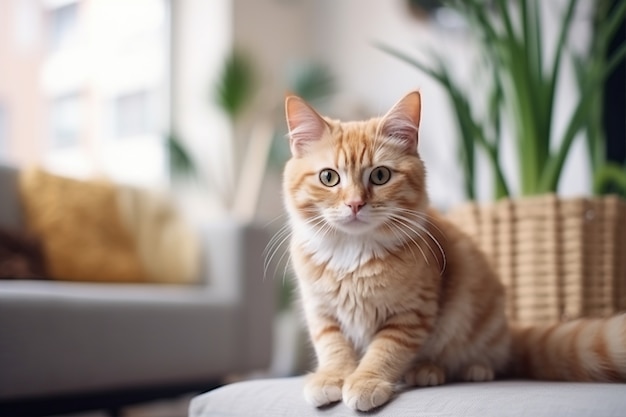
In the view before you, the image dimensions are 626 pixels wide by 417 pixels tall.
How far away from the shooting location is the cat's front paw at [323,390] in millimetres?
995

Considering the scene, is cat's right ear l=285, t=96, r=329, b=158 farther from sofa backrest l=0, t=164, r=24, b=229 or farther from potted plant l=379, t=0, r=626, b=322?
sofa backrest l=0, t=164, r=24, b=229

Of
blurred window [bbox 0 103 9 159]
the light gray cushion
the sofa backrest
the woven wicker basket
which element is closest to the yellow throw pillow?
the sofa backrest

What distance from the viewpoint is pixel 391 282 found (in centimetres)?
107

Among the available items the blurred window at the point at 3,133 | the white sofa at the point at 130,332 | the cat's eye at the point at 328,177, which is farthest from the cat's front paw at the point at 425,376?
the blurred window at the point at 3,133

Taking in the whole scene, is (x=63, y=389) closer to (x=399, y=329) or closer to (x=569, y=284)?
(x=399, y=329)

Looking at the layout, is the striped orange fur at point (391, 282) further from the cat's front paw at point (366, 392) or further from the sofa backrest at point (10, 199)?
the sofa backrest at point (10, 199)

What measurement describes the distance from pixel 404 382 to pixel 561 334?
27cm

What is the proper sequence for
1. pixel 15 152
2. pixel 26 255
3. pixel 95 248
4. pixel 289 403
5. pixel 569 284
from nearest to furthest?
pixel 289 403 → pixel 569 284 → pixel 26 255 → pixel 95 248 → pixel 15 152

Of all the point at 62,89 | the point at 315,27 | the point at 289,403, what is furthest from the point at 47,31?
the point at 289,403

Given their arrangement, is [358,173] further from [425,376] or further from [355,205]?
[425,376]

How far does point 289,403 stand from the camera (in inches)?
41.2

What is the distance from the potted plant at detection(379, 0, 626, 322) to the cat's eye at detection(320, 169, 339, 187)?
1.53 ft

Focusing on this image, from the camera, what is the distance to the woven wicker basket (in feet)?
4.95

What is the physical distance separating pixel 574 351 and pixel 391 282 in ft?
1.03
